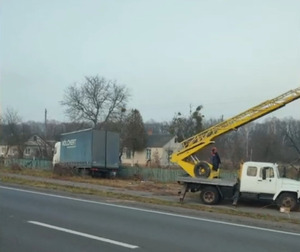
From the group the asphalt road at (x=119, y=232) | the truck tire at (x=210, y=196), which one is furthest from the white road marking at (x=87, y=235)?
the truck tire at (x=210, y=196)

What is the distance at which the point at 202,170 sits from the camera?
21203 mm

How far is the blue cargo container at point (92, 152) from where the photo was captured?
33.3 meters

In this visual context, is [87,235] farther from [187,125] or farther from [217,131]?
[187,125]

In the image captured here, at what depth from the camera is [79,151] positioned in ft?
113

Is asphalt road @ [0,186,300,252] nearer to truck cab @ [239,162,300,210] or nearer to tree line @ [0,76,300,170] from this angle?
truck cab @ [239,162,300,210]

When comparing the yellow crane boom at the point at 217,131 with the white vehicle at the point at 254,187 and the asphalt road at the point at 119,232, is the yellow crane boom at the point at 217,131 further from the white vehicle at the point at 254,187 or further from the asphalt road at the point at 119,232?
the asphalt road at the point at 119,232

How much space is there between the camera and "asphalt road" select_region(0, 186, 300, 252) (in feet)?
29.1

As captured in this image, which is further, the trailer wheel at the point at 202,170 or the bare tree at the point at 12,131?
the bare tree at the point at 12,131

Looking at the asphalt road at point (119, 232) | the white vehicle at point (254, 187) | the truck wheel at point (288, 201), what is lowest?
the asphalt road at point (119, 232)

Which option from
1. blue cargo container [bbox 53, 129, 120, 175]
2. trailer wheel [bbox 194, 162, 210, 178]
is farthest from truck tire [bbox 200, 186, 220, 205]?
blue cargo container [bbox 53, 129, 120, 175]

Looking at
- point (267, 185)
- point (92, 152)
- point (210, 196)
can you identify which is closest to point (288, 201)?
point (267, 185)

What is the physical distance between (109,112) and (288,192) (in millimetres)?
57456

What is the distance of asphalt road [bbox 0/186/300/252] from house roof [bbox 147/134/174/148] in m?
70.6

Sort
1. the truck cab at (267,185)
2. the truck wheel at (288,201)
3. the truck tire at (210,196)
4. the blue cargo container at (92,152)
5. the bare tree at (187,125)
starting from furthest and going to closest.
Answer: the bare tree at (187,125)
the blue cargo container at (92,152)
the truck tire at (210,196)
the truck cab at (267,185)
the truck wheel at (288,201)
